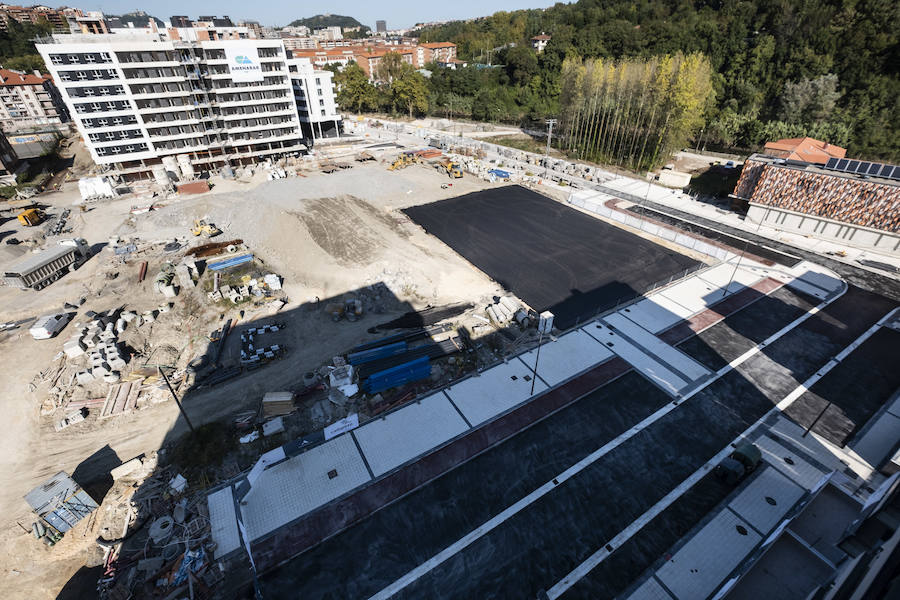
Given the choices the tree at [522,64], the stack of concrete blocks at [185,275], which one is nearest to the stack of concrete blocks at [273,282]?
the stack of concrete blocks at [185,275]

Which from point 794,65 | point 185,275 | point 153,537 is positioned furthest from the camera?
point 794,65

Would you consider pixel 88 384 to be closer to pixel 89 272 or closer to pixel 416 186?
pixel 89 272

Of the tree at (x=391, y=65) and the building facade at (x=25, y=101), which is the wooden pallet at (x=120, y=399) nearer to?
the building facade at (x=25, y=101)

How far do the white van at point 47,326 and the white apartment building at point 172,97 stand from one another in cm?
3874

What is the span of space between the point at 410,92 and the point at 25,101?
8430cm

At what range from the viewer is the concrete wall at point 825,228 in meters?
35.2

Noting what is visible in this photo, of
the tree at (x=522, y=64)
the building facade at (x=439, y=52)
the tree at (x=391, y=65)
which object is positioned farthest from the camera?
the building facade at (x=439, y=52)

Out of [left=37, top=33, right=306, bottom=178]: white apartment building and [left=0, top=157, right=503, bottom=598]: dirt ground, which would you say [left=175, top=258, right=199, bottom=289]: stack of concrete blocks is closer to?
[left=0, top=157, right=503, bottom=598]: dirt ground

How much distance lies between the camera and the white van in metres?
26.7

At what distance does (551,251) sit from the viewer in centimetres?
3728

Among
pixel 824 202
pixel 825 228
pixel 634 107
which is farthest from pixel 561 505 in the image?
pixel 634 107

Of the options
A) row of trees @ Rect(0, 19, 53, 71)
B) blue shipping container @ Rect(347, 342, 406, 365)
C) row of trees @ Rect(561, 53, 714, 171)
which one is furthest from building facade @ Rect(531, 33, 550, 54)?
row of trees @ Rect(0, 19, 53, 71)

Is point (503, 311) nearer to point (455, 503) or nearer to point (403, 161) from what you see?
point (455, 503)

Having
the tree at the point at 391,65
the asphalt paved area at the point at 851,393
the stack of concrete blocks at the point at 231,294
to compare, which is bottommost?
the asphalt paved area at the point at 851,393
